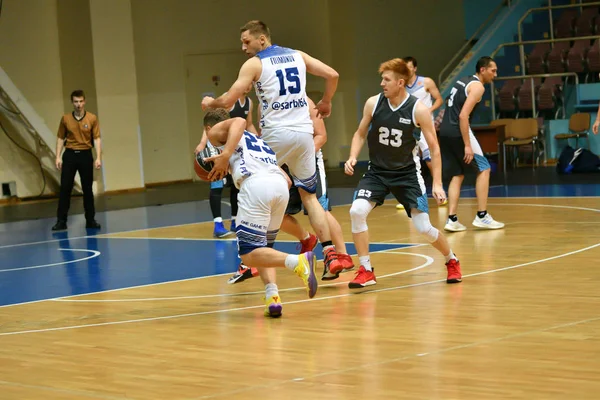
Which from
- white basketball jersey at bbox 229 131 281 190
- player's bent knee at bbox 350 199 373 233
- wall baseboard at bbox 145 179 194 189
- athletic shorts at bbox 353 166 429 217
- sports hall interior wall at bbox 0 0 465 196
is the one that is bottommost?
wall baseboard at bbox 145 179 194 189

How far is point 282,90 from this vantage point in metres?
7.84

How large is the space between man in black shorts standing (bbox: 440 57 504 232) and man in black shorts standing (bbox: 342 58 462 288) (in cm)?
322

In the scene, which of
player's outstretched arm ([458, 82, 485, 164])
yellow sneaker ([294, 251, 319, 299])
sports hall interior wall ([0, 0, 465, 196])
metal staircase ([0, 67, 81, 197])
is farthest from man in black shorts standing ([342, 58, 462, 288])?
sports hall interior wall ([0, 0, 465, 196])

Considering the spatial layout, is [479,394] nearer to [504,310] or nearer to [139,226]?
[504,310]

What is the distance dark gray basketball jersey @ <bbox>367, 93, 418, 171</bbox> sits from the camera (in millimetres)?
7910

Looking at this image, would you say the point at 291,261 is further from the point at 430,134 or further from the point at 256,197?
the point at 430,134

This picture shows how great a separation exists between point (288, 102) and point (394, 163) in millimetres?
930

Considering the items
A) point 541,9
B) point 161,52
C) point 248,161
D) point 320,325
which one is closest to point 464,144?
point 248,161

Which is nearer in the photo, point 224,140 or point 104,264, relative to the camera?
point 224,140

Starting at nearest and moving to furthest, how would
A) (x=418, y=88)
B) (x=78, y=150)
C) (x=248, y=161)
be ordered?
(x=248, y=161)
(x=418, y=88)
(x=78, y=150)

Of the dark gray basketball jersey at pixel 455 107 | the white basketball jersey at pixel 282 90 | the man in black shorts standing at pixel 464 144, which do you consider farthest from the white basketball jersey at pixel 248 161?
the dark gray basketball jersey at pixel 455 107

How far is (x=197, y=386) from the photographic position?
199 inches

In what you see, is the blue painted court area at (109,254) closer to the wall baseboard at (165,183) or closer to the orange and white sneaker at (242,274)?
the orange and white sneaker at (242,274)

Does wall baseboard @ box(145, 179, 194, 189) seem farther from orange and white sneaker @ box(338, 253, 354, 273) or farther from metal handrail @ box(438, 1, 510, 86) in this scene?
orange and white sneaker @ box(338, 253, 354, 273)
